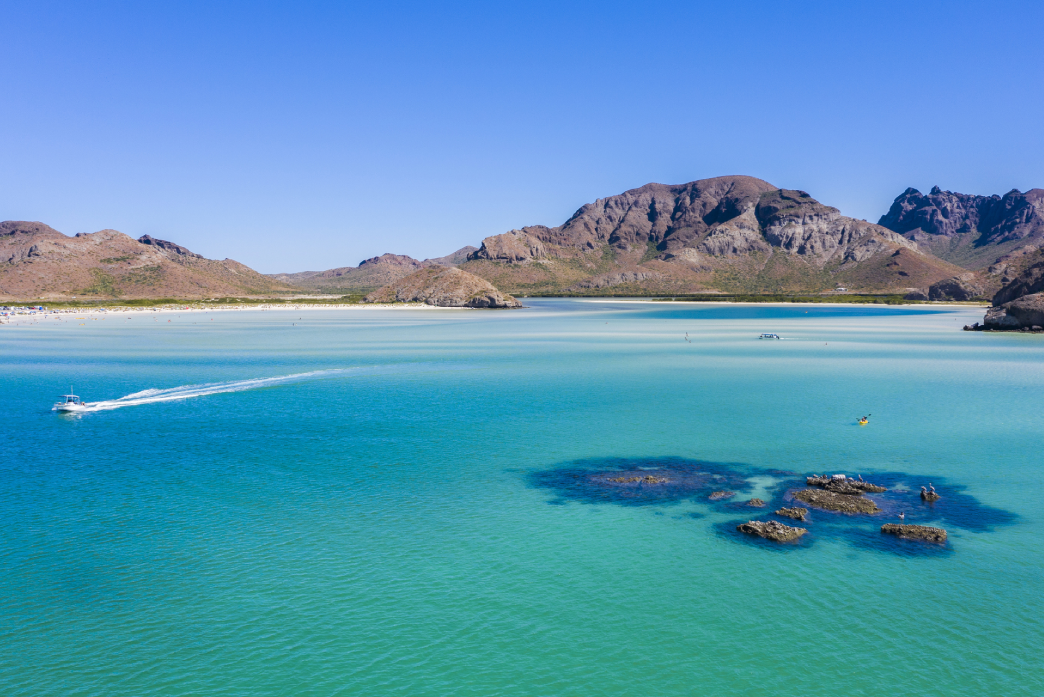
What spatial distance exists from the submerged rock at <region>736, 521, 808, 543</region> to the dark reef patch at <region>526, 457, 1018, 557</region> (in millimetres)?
197

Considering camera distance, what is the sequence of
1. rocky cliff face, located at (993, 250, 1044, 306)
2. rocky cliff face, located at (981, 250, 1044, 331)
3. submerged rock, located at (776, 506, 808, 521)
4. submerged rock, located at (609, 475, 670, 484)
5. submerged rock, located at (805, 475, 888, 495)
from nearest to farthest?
submerged rock, located at (776, 506, 808, 521) → submerged rock, located at (805, 475, 888, 495) → submerged rock, located at (609, 475, 670, 484) → rocky cliff face, located at (981, 250, 1044, 331) → rocky cliff face, located at (993, 250, 1044, 306)

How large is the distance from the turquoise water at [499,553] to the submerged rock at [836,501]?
0.97 m

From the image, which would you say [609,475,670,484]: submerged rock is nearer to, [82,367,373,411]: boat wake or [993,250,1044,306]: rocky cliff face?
[82,367,373,411]: boat wake

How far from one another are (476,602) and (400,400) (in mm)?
28541

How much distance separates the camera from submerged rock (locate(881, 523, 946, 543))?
67.8 feet

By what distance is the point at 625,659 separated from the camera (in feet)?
48.4

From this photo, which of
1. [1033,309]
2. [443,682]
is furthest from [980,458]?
[1033,309]

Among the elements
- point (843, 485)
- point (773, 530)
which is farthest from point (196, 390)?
point (843, 485)

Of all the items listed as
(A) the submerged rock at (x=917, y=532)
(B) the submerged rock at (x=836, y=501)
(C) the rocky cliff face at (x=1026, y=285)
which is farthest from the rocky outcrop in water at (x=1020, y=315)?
(A) the submerged rock at (x=917, y=532)

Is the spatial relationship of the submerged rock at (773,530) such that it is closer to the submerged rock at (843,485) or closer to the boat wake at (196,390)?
the submerged rock at (843,485)

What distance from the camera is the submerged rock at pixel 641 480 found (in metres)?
26.5

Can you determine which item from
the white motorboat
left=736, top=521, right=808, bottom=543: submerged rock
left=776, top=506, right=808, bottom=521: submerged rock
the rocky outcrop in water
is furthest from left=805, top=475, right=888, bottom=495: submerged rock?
the rocky outcrop in water

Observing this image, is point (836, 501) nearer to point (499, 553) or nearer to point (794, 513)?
point (794, 513)

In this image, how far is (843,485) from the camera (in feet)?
81.8
